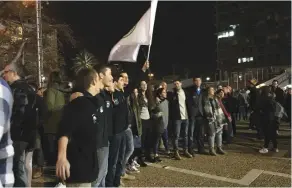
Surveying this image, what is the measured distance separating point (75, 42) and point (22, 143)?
23.7 metres

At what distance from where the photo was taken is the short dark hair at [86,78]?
386 cm

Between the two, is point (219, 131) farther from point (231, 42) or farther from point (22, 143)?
point (231, 42)

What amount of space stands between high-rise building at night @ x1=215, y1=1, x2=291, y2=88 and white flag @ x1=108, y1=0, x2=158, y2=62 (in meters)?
66.3

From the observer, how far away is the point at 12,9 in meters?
22.3

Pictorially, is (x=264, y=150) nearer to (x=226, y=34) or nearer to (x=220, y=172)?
(x=220, y=172)

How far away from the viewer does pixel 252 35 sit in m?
74.9

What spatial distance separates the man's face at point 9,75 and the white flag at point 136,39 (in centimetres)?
226

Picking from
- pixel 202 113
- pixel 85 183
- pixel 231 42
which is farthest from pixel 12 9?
pixel 231 42

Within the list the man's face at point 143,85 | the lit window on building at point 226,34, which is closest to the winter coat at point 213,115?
the man's face at point 143,85

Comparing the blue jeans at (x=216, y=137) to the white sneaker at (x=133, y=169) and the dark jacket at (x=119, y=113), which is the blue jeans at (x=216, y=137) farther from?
the dark jacket at (x=119, y=113)

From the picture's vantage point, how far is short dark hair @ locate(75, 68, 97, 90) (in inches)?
152

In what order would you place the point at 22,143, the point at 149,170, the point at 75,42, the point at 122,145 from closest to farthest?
1. the point at 22,143
2. the point at 122,145
3. the point at 149,170
4. the point at 75,42

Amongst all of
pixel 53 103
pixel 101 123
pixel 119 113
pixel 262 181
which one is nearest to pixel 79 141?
pixel 101 123

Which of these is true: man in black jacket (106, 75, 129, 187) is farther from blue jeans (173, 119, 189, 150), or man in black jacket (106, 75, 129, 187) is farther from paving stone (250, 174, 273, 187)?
blue jeans (173, 119, 189, 150)
